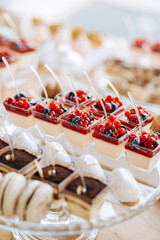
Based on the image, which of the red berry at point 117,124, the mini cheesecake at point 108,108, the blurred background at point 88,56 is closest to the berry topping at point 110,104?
the mini cheesecake at point 108,108

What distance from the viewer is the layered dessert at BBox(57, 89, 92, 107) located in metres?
1.77

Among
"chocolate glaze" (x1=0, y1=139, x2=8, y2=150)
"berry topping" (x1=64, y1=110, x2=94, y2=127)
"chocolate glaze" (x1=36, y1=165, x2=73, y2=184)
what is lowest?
"chocolate glaze" (x1=36, y1=165, x2=73, y2=184)

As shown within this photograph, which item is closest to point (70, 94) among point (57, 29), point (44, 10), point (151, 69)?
point (151, 69)

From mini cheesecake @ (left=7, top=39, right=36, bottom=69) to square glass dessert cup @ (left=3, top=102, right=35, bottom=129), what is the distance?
106 cm

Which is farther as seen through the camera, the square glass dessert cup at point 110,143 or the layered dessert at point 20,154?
the square glass dessert cup at point 110,143

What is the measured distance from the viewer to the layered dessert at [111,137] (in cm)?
145

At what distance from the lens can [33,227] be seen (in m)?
1.04

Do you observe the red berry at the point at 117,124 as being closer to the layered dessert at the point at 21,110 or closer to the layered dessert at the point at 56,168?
the layered dessert at the point at 56,168

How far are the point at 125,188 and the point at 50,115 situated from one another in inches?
23.8

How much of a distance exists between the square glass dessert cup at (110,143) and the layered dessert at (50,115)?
220 mm

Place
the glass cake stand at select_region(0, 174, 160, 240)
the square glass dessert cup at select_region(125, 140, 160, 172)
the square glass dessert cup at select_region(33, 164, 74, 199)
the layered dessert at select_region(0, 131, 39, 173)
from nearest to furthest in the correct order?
the glass cake stand at select_region(0, 174, 160, 240)
the square glass dessert cup at select_region(33, 164, 74, 199)
the layered dessert at select_region(0, 131, 39, 173)
the square glass dessert cup at select_region(125, 140, 160, 172)

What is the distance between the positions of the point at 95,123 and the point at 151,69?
1760 mm

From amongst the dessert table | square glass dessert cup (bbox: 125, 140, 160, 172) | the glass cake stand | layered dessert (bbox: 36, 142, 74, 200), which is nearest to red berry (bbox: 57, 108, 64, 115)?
layered dessert (bbox: 36, 142, 74, 200)

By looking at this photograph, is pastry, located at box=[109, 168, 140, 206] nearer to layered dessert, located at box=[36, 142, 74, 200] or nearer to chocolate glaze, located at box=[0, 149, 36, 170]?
layered dessert, located at box=[36, 142, 74, 200]
